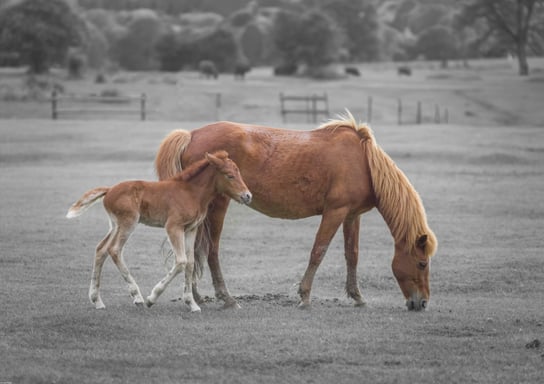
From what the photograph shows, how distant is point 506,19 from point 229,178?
8819cm

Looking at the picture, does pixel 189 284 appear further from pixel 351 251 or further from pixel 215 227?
pixel 351 251

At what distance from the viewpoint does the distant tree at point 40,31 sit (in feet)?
246

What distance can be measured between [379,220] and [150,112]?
1301 inches

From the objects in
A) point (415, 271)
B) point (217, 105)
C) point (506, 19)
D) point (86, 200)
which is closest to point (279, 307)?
point (415, 271)

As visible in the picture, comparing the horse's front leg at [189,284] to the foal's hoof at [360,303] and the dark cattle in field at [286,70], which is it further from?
the dark cattle in field at [286,70]

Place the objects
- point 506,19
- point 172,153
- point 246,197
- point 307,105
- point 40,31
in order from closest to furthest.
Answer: point 246,197 → point 172,153 → point 307,105 → point 40,31 → point 506,19

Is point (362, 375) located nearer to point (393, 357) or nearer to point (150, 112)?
point (393, 357)

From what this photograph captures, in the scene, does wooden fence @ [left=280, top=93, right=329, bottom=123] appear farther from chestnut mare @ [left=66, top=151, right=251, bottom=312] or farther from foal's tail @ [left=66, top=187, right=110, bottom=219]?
foal's tail @ [left=66, top=187, right=110, bottom=219]

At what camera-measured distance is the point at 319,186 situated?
10234 mm

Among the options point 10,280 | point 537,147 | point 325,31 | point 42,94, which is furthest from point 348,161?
point 325,31

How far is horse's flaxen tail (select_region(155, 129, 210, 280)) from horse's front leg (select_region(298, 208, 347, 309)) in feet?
3.85

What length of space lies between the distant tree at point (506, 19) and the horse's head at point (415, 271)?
80.4 m

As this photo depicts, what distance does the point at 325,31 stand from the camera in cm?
8912

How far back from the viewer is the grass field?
741 centimetres
